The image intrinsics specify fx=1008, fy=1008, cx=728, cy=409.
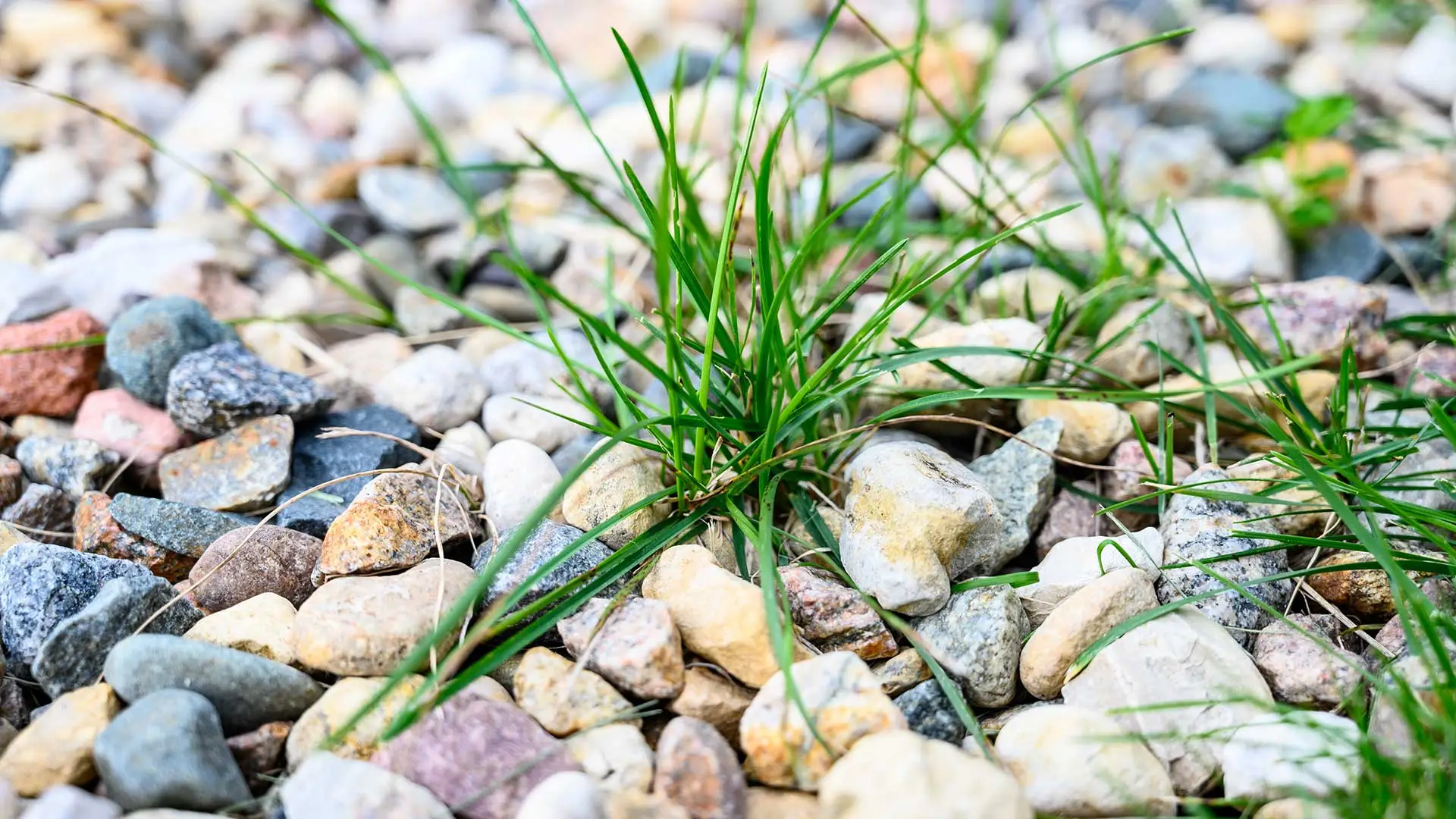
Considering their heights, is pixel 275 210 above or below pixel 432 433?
above

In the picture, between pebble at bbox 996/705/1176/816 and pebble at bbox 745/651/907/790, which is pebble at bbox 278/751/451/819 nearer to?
pebble at bbox 745/651/907/790

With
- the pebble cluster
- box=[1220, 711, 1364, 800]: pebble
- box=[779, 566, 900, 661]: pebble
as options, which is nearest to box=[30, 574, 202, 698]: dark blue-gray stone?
the pebble cluster

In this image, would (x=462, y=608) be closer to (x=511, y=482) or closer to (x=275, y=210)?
(x=511, y=482)

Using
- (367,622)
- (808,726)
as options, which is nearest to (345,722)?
(367,622)

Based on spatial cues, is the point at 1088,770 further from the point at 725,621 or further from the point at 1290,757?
the point at 725,621

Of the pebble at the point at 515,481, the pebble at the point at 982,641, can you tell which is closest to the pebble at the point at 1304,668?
the pebble at the point at 982,641

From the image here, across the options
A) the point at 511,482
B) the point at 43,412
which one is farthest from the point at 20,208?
the point at 511,482
